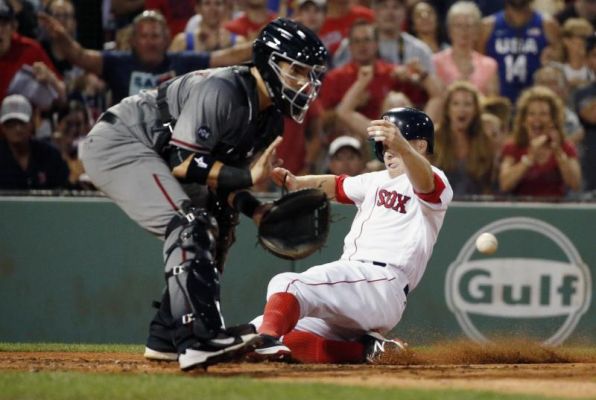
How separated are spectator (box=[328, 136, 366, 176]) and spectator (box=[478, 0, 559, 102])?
211 centimetres

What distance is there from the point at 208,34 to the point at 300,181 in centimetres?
440

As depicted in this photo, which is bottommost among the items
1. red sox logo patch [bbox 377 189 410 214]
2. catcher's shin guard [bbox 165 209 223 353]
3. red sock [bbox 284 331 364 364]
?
red sock [bbox 284 331 364 364]

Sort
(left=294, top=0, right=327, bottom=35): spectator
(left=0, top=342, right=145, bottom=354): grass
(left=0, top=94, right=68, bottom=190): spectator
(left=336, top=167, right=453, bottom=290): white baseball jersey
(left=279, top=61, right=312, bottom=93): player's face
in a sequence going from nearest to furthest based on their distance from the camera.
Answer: (left=279, top=61, right=312, bottom=93): player's face
(left=336, top=167, right=453, bottom=290): white baseball jersey
(left=0, top=342, right=145, bottom=354): grass
(left=0, top=94, right=68, bottom=190): spectator
(left=294, top=0, right=327, bottom=35): spectator

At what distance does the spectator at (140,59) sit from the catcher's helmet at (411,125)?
400 centimetres

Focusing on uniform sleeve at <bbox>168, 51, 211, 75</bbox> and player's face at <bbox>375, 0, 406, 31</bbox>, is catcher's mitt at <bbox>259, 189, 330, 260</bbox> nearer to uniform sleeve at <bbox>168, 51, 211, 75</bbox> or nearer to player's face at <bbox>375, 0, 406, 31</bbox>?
uniform sleeve at <bbox>168, 51, 211, 75</bbox>

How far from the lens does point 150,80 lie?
1075 cm

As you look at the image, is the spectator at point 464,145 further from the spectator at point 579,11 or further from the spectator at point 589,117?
the spectator at point 579,11

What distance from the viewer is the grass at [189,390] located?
502cm

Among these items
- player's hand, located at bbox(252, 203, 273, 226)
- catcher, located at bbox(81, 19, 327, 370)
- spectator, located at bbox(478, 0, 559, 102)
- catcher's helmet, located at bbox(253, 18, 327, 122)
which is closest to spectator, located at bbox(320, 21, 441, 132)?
spectator, located at bbox(478, 0, 559, 102)

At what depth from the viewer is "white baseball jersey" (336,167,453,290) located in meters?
6.99

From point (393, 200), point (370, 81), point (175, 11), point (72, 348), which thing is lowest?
point (72, 348)

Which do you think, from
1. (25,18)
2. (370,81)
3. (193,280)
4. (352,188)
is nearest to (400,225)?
(352,188)

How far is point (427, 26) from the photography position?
39.4 feet

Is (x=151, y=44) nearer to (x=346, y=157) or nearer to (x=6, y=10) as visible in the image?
(x=6, y=10)
